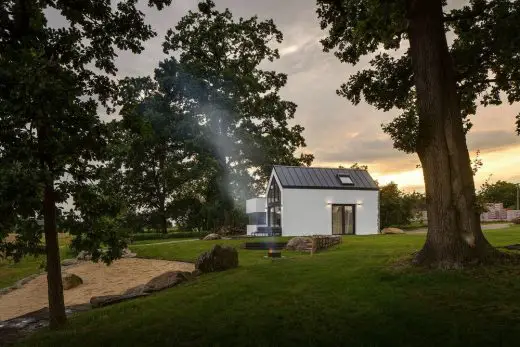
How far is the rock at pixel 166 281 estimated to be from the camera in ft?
48.4

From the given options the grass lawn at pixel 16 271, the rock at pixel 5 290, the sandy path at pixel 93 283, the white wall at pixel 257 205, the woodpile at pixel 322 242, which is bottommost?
the grass lawn at pixel 16 271

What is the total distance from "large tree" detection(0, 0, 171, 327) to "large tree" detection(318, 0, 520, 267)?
6281mm

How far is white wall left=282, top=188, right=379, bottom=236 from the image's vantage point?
38.7 m

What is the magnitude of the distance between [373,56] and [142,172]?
146 feet

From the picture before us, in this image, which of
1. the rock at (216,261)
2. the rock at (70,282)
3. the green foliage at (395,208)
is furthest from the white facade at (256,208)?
the rock at (216,261)

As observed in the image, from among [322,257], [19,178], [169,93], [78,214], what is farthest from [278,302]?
[169,93]

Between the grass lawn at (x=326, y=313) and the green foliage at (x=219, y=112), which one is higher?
the green foliage at (x=219, y=112)

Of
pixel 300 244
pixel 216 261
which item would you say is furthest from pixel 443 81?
pixel 300 244

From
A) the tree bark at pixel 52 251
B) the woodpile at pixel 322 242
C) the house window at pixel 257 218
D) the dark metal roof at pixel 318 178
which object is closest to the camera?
the tree bark at pixel 52 251

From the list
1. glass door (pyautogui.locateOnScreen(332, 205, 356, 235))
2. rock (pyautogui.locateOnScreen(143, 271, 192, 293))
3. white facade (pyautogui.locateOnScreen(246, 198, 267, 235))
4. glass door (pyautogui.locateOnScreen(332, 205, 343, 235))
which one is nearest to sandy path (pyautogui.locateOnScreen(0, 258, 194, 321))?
rock (pyautogui.locateOnScreen(143, 271, 192, 293))

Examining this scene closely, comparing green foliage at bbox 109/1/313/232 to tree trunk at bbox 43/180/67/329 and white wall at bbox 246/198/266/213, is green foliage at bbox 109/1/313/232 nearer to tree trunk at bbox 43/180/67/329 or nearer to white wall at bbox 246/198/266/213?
white wall at bbox 246/198/266/213

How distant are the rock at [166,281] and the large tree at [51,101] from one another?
4.15 metres

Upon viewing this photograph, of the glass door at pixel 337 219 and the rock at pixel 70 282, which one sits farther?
the glass door at pixel 337 219

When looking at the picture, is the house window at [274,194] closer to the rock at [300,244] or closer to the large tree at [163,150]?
the large tree at [163,150]
